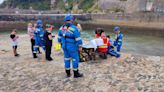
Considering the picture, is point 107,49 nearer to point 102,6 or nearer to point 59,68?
point 59,68

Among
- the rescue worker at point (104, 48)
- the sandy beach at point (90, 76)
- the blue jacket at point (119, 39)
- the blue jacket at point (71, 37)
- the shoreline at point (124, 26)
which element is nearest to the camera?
the sandy beach at point (90, 76)

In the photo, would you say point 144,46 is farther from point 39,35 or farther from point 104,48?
point 39,35

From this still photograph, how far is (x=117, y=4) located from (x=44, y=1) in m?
48.3

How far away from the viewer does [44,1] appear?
4222 inches

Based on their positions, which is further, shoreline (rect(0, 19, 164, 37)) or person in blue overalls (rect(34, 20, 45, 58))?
shoreline (rect(0, 19, 164, 37))

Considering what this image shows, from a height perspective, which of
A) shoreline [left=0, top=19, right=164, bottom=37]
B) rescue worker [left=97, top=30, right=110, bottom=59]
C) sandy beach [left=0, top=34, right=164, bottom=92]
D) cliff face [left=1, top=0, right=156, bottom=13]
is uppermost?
cliff face [left=1, top=0, right=156, bottom=13]

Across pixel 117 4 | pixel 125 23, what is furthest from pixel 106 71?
pixel 117 4

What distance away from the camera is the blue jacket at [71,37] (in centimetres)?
950

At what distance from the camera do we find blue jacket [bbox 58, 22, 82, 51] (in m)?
9.50

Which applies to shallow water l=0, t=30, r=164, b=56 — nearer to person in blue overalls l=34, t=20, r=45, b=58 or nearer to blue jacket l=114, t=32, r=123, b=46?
blue jacket l=114, t=32, r=123, b=46

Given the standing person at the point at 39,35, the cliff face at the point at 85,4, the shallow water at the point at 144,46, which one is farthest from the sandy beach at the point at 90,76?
the cliff face at the point at 85,4

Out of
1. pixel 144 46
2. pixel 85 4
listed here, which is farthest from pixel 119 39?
pixel 85 4

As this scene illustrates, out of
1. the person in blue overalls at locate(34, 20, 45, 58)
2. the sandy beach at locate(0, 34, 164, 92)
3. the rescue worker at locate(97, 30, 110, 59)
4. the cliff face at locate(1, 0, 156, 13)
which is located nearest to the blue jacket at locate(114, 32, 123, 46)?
the sandy beach at locate(0, 34, 164, 92)

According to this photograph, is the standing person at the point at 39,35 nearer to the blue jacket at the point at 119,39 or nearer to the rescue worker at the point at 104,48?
the rescue worker at the point at 104,48
